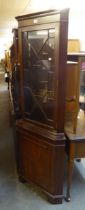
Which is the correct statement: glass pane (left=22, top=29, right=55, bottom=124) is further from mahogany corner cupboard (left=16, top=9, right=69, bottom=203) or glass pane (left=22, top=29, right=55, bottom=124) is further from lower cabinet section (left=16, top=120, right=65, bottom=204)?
lower cabinet section (left=16, top=120, right=65, bottom=204)

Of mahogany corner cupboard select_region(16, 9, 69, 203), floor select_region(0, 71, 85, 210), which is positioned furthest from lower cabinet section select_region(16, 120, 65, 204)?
floor select_region(0, 71, 85, 210)

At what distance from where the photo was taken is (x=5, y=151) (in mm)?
3531

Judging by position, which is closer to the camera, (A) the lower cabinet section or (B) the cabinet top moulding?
(B) the cabinet top moulding

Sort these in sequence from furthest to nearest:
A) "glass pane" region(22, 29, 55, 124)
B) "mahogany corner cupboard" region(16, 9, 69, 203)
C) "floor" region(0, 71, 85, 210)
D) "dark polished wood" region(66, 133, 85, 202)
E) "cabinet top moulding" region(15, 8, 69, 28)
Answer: "floor" region(0, 71, 85, 210) → "dark polished wood" region(66, 133, 85, 202) → "glass pane" region(22, 29, 55, 124) → "mahogany corner cupboard" region(16, 9, 69, 203) → "cabinet top moulding" region(15, 8, 69, 28)

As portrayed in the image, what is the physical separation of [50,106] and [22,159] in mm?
758

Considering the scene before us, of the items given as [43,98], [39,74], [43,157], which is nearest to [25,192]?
[43,157]

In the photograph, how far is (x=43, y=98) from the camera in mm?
2271

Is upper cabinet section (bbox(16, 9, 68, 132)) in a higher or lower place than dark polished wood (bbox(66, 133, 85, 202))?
higher

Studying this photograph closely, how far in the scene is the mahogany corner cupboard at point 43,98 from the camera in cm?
194

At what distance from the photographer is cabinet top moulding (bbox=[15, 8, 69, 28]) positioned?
182 centimetres

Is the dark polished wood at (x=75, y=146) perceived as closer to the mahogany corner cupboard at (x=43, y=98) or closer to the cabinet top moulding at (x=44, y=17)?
the mahogany corner cupboard at (x=43, y=98)

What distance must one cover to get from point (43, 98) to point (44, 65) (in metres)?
0.33

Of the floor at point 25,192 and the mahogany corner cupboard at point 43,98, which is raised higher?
the mahogany corner cupboard at point 43,98

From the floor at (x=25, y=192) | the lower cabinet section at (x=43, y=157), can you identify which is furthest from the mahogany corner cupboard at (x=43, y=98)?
the floor at (x=25, y=192)
